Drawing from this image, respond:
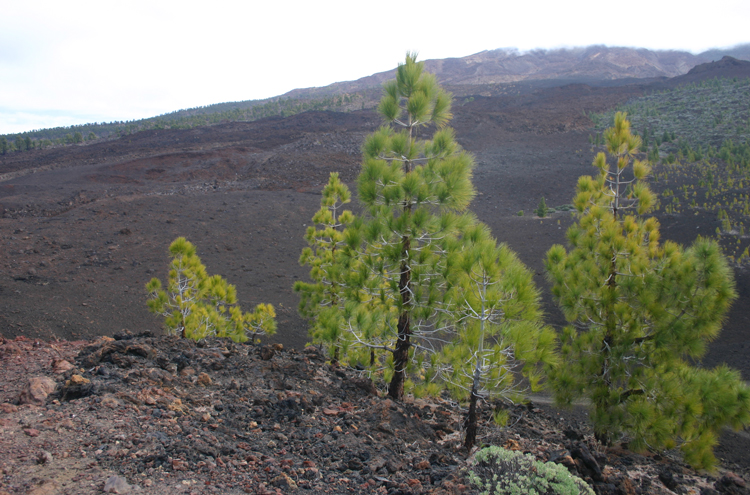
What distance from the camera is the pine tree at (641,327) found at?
14.3ft

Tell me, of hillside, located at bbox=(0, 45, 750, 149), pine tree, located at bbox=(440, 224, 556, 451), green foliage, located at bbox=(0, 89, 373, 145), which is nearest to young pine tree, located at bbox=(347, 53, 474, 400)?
pine tree, located at bbox=(440, 224, 556, 451)

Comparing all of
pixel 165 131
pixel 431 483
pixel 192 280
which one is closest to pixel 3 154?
pixel 165 131

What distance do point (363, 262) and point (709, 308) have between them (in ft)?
12.4

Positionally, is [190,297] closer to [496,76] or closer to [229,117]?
[229,117]

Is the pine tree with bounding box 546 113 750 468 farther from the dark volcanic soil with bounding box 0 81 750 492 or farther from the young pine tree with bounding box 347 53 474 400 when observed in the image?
the dark volcanic soil with bounding box 0 81 750 492

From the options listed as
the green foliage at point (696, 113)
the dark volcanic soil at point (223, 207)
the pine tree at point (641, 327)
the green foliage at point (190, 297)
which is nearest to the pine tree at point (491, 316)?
the pine tree at point (641, 327)

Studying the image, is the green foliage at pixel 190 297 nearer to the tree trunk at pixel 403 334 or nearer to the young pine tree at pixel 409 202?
the young pine tree at pixel 409 202

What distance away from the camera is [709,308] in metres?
4.42

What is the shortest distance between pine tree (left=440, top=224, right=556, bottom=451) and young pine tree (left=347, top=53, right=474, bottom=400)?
366 mm

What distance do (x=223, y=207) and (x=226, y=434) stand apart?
677 inches

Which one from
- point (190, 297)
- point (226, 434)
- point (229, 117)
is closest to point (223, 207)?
point (190, 297)

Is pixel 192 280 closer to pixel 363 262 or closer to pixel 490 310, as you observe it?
pixel 363 262

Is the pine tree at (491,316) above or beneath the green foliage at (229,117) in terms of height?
beneath

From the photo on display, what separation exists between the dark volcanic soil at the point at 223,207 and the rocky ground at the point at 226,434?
13.7 feet
